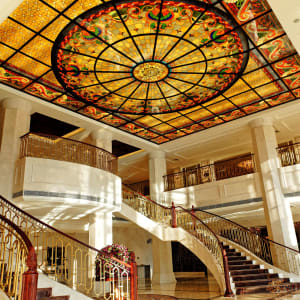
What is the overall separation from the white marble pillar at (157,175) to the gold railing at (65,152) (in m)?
4.33

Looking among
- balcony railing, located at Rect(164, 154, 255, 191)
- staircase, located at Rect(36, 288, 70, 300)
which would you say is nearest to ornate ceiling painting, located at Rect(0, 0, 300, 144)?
balcony railing, located at Rect(164, 154, 255, 191)

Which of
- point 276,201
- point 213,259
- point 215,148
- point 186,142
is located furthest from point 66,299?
point 215,148

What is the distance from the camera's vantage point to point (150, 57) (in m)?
8.62

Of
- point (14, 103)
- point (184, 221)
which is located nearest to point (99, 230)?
point (184, 221)

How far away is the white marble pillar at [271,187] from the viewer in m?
11.1

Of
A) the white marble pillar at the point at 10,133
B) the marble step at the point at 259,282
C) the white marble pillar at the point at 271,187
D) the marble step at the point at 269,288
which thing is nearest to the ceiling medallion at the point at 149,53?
the white marble pillar at the point at 10,133

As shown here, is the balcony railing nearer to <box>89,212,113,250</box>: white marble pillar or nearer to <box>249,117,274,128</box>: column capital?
<box>249,117,274,128</box>: column capital

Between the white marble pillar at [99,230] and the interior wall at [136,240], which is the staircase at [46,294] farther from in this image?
the interior wall at [136,240]

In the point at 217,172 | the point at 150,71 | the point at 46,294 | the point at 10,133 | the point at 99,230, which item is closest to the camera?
the point at 46,294

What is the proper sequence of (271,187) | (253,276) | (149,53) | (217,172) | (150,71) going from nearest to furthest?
(149,53), (150,71), (253,276), (271,187), (217,172)

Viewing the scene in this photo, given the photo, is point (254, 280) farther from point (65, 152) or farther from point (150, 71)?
point (65, 152)

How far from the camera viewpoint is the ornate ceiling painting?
716cm

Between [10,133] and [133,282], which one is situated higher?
[10,133]

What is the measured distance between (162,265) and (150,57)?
985cm
